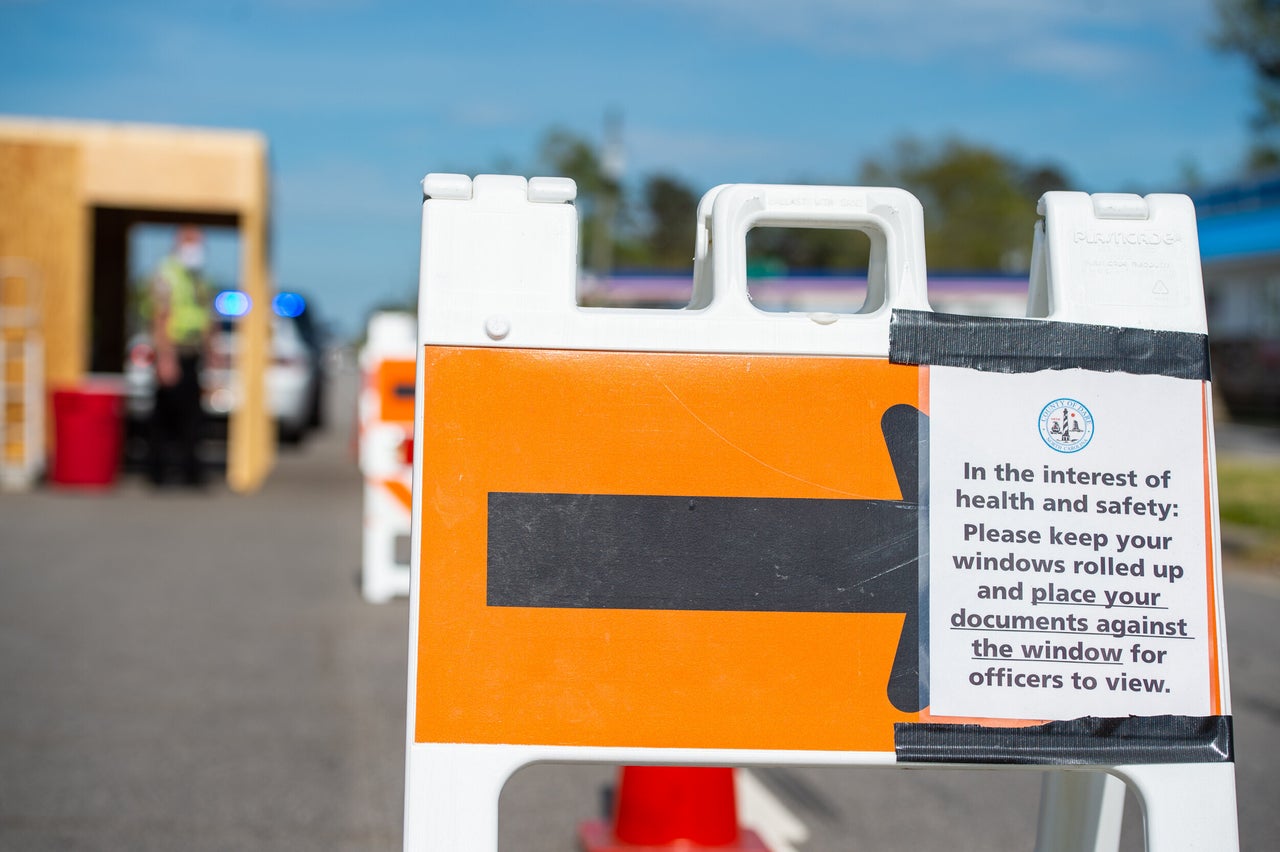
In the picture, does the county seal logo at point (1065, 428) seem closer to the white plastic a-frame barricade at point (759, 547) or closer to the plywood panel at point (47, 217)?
the white plastic a-frame barricade at point (759, 547)

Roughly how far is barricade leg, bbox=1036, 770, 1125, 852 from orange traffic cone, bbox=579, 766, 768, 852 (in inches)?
48.3

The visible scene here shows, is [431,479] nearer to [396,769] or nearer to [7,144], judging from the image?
[396,769]

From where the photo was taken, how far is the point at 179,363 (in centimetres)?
1456

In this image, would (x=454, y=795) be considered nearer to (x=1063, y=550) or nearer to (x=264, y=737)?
(x=1063, y=550)

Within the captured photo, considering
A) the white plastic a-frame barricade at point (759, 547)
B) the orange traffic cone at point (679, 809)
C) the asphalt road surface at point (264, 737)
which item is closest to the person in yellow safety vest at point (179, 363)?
the asphalt road surface at point (264, 737)

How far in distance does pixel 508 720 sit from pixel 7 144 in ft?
47.3

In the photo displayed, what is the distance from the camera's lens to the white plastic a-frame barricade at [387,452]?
860cm

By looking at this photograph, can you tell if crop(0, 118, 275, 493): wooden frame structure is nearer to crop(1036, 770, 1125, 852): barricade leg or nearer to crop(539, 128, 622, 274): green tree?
crop(1036, 770, 1125, 852): barricade leg

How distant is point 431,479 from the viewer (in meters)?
2.43

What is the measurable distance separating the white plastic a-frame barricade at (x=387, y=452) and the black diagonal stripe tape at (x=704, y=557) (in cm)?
619

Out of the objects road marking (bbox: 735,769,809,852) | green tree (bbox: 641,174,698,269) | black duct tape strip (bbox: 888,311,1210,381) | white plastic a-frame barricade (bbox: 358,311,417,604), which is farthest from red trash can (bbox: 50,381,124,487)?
Answer: green tree (bbox: 641,174,698,269)

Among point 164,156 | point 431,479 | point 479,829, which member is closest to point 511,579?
point 431,479

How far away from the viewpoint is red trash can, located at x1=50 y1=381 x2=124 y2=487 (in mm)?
14273

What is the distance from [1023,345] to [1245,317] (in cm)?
5021
